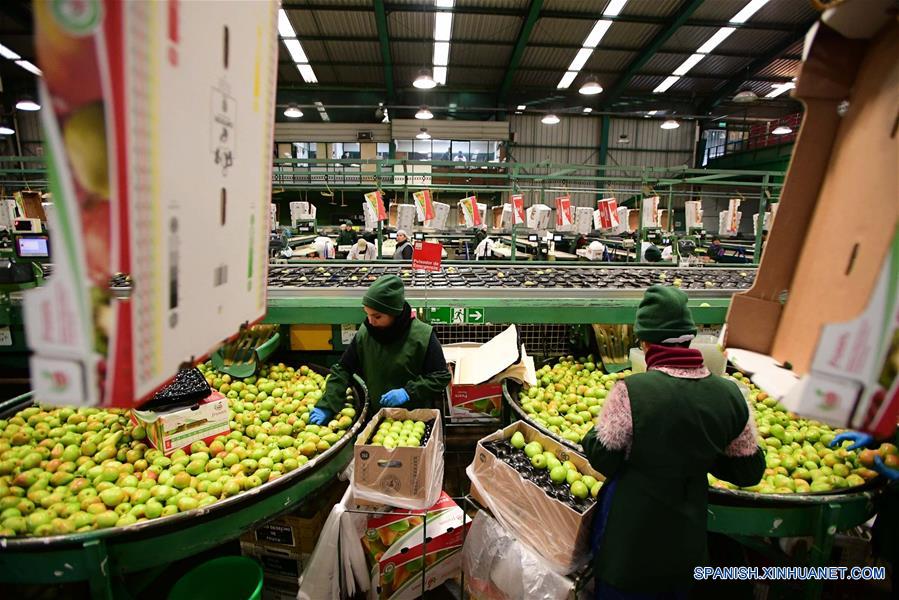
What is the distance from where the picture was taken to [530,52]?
1405 centimetres

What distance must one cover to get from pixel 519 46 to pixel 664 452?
13.7 meters

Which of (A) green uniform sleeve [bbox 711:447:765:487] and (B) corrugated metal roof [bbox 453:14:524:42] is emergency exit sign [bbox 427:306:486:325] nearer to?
(A) green uniform sleeve [bbox 711:447:765:487]

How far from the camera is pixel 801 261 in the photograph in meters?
0.88

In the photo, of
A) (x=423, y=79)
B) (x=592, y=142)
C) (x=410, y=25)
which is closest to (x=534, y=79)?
(x=592, y=142)

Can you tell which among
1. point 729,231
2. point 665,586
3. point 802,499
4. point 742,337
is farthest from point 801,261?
point 729,231

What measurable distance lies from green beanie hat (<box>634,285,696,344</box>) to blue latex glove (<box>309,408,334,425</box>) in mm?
1943

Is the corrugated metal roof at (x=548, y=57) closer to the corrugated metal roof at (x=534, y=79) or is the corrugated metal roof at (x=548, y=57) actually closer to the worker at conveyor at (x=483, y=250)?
the corrugated metal roof at (x=534, y=79)

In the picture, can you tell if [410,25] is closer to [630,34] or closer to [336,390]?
[630,34]

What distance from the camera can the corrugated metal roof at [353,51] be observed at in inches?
528

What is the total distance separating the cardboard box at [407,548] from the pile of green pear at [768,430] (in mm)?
826

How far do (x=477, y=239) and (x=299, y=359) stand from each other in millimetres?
6756

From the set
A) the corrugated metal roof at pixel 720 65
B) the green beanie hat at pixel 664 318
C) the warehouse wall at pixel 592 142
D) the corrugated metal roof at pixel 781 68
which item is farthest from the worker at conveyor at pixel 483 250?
the corrugated metal roof at pixel 781 68

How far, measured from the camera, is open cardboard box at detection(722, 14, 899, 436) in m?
0.64

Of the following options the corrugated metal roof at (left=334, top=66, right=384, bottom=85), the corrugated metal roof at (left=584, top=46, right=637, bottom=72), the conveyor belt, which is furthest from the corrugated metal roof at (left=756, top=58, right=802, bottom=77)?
the corrugated metal roof at (left=334, top=66, right=384, bottom=85)
